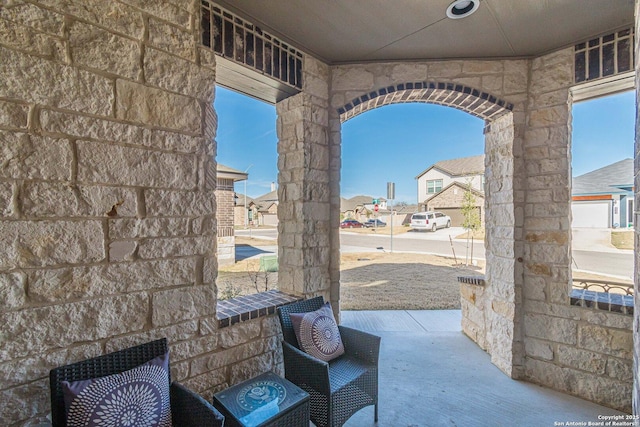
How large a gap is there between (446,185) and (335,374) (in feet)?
62.5

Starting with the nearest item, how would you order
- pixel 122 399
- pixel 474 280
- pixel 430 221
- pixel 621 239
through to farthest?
pixel 122 399 < pixel 474 280 < pixel 621 239 < pixel 430 221

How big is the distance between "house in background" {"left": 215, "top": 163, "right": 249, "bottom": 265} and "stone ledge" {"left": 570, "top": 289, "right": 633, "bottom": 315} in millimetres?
6002

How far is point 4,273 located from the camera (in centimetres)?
119

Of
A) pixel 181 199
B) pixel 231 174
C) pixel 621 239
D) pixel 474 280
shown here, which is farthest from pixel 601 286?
pixel 621 239

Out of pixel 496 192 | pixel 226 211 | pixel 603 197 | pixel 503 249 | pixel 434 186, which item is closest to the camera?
pixel 503 249

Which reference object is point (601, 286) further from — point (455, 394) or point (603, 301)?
point (455, 394)

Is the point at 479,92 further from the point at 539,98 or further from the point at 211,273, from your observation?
the point at 211,273

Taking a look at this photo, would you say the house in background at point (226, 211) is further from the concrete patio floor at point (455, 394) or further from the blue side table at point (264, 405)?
the blue side table at point (264, 405)

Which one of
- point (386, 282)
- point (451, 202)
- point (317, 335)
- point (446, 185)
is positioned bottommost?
point (386, 282)

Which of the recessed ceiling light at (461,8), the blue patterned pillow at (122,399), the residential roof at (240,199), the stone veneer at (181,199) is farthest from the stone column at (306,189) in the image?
the residential roof at (240,199)

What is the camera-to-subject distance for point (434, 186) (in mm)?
19734

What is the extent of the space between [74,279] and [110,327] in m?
0.31

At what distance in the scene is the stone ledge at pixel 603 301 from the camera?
2100 millimetres

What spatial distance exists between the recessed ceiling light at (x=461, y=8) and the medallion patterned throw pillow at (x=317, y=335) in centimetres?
234
